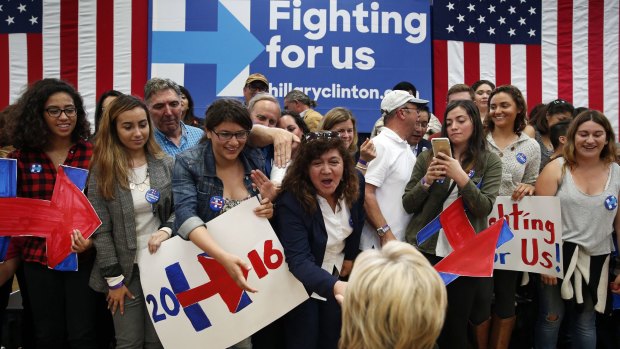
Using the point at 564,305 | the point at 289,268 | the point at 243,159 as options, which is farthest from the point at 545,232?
the point at 243,159

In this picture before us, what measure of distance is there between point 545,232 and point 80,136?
9.98 feet

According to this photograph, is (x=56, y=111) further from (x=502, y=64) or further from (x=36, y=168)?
(x=502, y=64)

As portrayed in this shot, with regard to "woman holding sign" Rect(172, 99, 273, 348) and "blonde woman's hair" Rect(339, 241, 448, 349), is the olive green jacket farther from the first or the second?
"blonde woman's hair" Rect(339, 241, 448, 349)

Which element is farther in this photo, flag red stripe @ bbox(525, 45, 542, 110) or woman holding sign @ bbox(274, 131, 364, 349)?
flag red stripe @ bbox(525, 45, 542, 110)

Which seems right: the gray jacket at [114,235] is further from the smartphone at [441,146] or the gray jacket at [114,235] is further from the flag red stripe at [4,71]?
the flag red stripe at [4,71]

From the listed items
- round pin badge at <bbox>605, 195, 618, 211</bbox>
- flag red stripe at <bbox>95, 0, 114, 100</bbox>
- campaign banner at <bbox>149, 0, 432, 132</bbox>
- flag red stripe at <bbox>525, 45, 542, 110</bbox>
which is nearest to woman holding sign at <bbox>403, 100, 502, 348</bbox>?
round pin badge at <bbox>605, 195, 618, 211</bbox>

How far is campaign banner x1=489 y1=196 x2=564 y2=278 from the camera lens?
3.81m

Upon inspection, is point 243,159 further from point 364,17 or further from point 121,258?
point 364,17

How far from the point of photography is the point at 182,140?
3.95m

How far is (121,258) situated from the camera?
3.12m

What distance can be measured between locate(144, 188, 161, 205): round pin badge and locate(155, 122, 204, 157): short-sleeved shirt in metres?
0.56

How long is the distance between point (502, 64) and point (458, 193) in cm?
452

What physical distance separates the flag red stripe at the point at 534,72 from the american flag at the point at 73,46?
16.1 feet

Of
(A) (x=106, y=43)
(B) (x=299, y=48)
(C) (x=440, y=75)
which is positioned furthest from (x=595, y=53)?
(A) (x=106, y=43)
